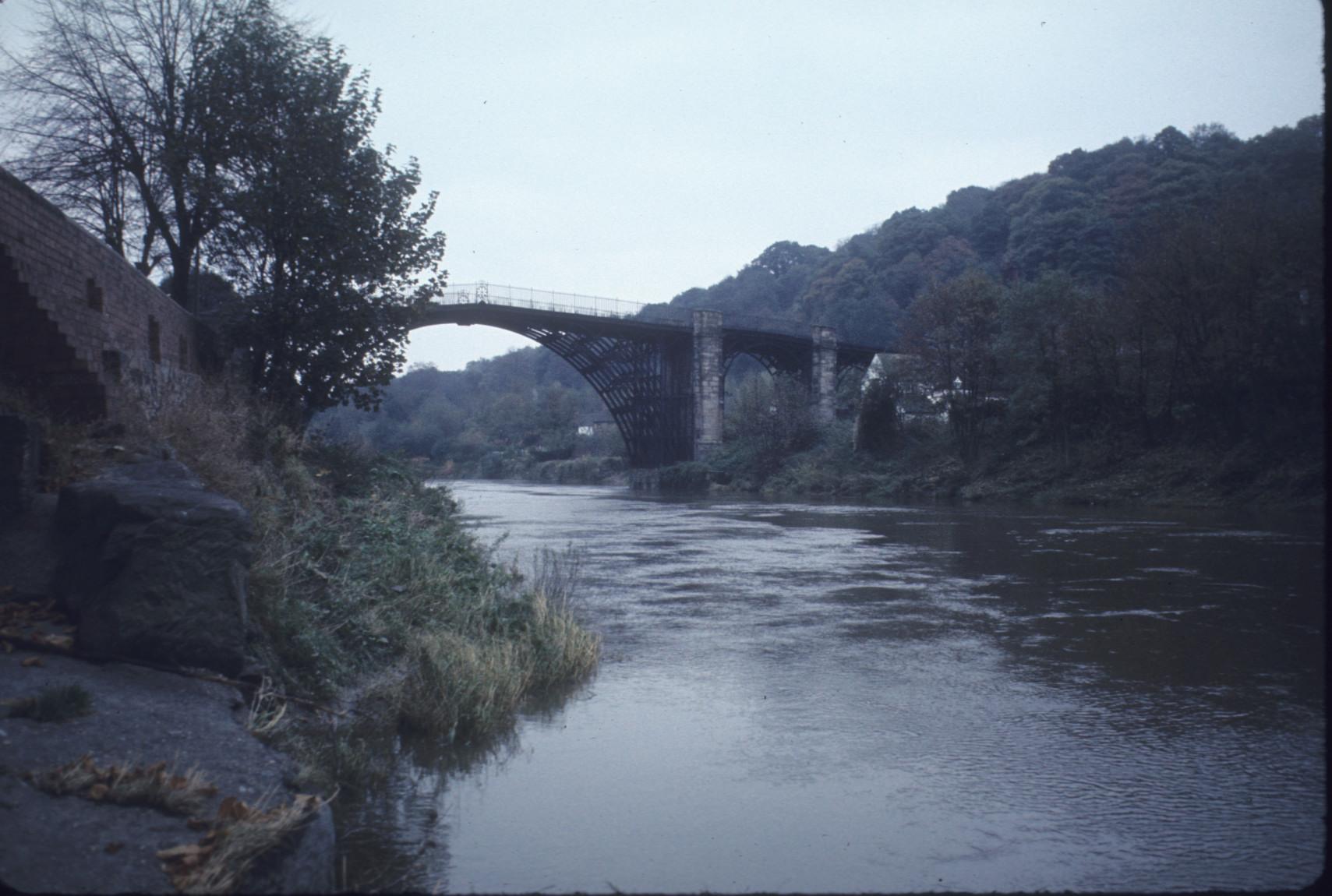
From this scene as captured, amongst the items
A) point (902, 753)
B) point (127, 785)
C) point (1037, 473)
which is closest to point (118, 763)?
point (127, 785)

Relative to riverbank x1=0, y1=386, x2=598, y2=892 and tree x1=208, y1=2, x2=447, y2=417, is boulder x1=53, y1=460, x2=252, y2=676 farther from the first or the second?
tree x1=208, y1=2, x2=447, y2=417

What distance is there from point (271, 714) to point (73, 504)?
1999mm

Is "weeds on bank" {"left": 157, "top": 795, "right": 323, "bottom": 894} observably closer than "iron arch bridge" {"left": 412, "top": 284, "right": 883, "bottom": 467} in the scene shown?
Yes

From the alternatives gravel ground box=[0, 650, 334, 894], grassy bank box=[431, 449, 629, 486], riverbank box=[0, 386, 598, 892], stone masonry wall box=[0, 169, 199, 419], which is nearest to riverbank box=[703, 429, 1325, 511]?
grassy bank box=[431, 449, 629, 486]

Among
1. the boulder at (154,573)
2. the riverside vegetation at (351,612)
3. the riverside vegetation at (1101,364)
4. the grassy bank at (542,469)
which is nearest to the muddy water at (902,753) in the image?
the riverside vegetation at (351,612)

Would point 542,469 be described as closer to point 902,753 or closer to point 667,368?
point 667,368

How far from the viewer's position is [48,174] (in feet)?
64.9

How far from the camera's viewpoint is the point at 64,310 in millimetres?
9695

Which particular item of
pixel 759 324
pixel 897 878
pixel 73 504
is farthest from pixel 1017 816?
pixel 759 324

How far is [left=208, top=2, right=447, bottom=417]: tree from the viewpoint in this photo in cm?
1778

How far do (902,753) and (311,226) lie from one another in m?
14.9

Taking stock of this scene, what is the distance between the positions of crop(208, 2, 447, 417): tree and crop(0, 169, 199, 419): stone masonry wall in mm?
5550

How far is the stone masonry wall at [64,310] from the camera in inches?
348

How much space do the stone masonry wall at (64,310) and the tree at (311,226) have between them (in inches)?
218
